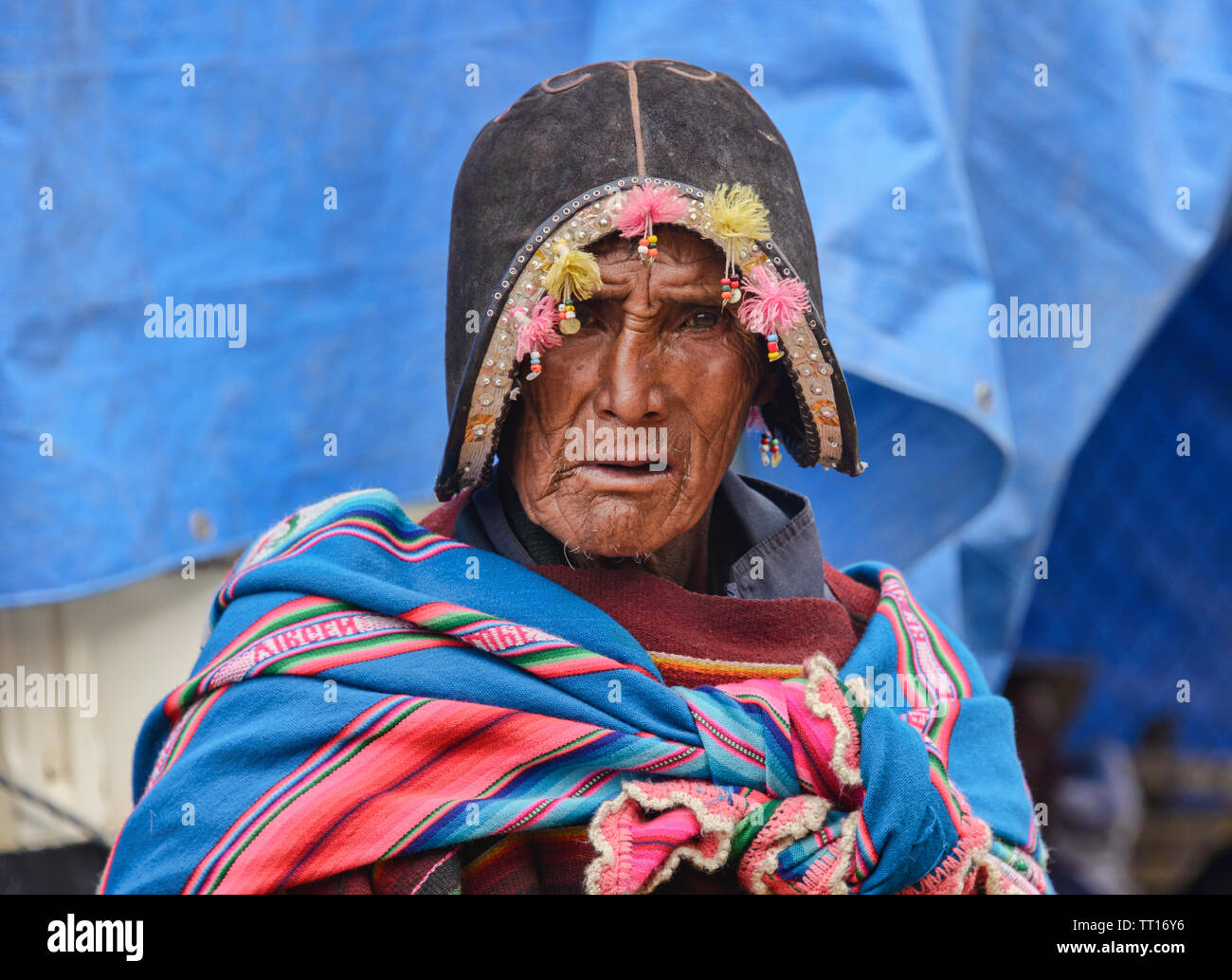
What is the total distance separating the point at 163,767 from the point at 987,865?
1206 millimetres

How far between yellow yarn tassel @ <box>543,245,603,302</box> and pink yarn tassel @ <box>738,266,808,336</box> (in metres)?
0.22

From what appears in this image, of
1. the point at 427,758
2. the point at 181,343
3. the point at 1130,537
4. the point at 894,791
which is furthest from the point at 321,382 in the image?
the point at 1130,537

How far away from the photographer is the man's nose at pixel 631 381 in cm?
199

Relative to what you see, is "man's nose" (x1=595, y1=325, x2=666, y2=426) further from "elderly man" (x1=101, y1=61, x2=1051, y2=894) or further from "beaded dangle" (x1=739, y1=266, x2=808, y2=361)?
"beaded dangle" (x1=739, y1=266, x2=808, y2=361)

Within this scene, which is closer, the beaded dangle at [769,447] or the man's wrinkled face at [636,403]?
the man's wrinkled face at [636,403]

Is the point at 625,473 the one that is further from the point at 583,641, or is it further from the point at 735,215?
the point at 735,215

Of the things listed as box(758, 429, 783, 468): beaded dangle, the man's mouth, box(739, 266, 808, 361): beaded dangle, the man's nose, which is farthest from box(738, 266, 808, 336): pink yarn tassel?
box(758, 429, 783, 468): beaded dangle

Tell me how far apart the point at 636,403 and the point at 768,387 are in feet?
1.12

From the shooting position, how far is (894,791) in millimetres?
1901

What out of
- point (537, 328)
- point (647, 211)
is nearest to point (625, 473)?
point (537, 328)

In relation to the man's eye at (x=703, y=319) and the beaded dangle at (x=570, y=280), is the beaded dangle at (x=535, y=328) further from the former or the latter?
the man's eye at (x=703, y=319)

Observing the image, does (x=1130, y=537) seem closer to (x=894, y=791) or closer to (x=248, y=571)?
(x=894, y=791)

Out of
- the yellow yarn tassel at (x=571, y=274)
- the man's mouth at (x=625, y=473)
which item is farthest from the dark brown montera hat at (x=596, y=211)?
the man's mouth at (x=625, y=473)

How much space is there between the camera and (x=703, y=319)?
6.79 ft
